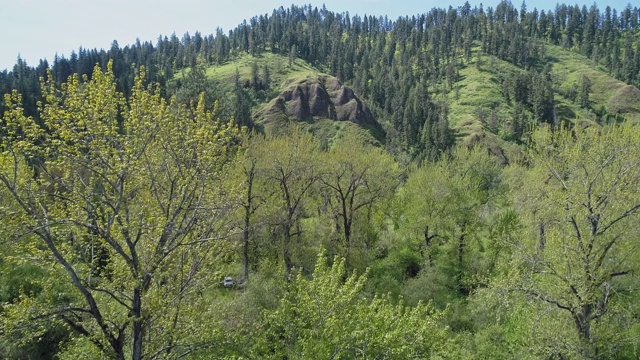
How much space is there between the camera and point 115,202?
12609 millimetres

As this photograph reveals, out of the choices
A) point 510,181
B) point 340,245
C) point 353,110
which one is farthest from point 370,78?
point 340,245

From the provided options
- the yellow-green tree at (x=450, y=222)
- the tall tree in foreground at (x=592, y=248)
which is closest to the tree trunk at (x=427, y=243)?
the yellow-green tree at (x=450, y=222)

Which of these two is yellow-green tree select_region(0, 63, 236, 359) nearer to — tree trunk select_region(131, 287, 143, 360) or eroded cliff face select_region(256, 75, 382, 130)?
tree trunk select_region(131, 287, 143, 360)

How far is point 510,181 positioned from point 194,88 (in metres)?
70.1

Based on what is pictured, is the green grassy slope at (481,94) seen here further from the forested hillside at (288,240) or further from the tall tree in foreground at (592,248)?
the tall tree in foreground at (592,248)

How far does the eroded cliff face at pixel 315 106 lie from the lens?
113188 mm

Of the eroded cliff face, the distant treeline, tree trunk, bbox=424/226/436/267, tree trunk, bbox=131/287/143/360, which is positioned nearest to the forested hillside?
tree trunk, bbox=131/287/143/360

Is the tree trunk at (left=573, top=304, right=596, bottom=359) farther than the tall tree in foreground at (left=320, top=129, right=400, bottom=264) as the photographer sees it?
No

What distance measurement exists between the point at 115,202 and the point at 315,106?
10695cm

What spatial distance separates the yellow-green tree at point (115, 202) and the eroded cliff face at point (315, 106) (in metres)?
97.7

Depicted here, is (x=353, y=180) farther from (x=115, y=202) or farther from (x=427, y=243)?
(x=115, y=202)

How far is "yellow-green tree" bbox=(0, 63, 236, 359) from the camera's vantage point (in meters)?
11.0

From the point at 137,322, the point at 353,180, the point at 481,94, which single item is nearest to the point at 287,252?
the point at 353,180

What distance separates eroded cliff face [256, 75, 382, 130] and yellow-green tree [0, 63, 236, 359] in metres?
97.7
